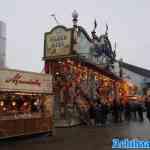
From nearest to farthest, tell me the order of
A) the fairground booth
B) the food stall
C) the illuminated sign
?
1. the food stall
2. the illuminated sign
3. the fairground booth

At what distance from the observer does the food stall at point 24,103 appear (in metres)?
13.3

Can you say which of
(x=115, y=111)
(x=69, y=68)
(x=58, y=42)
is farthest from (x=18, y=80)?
(x=115, y=111)

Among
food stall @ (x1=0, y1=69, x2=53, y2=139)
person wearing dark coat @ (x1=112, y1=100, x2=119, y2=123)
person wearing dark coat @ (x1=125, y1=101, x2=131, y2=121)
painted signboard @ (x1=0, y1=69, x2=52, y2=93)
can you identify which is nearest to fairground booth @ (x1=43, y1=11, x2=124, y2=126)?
person wearing dark coat @ (x1=112, y1=100, x2=119, y2=123)

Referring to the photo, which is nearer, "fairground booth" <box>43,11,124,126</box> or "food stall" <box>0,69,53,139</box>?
"food stall" <box>0,69,53,139</box>

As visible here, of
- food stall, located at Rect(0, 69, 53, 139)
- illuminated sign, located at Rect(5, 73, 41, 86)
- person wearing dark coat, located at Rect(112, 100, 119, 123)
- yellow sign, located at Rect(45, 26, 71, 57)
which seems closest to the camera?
food stall, located at Rect(0, 69, 53, 139)

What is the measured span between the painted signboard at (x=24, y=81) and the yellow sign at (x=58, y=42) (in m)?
6.97

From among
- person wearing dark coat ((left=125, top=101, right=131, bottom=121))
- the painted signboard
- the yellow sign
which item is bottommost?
person wearing dark coat ((left=125, top=101, right=131, bottom=121))

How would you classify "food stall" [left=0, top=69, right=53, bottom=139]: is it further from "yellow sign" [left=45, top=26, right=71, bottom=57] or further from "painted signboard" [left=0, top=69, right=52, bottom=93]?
"yellow sign" [left=45, top=26, right=71, bottom=57]

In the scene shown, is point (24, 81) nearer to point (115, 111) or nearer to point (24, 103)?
point (24, 103)

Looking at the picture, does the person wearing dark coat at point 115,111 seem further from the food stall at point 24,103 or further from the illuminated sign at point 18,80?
the illuminated sign at point 18,80

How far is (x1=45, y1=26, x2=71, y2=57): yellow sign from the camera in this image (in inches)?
888

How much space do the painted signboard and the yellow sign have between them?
6970mm

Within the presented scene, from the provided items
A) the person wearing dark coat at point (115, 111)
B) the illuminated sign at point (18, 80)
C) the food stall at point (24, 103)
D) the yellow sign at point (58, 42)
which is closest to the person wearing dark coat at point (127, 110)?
the person wearing dark coat at point (115, 111)

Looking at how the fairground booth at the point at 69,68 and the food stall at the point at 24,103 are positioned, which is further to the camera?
the fairground booth at the point at 69,68
